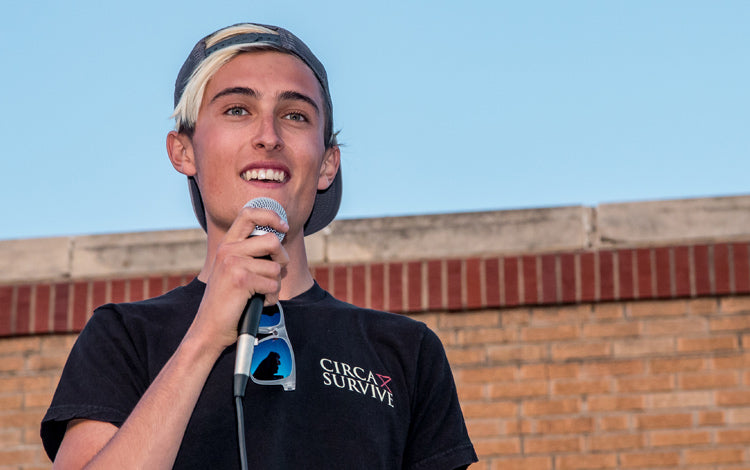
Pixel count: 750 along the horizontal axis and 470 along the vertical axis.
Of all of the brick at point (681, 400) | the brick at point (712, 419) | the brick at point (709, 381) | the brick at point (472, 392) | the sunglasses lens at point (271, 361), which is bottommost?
the brick at point (712, 419)

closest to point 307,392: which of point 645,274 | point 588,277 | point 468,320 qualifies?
point 468,320

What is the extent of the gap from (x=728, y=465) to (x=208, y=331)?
4860 millimetres

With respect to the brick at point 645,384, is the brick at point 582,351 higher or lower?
higher

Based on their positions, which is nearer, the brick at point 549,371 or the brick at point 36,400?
the brick at point 549,371

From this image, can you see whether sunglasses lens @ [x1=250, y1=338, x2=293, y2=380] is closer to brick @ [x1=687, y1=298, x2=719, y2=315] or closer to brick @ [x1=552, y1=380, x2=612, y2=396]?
brick @ [x1=552, y1=380, x2=612, y2=396]

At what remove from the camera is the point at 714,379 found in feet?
21.2

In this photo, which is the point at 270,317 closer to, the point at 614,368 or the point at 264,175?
the point at 264,175

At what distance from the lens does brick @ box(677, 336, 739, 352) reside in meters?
6.50

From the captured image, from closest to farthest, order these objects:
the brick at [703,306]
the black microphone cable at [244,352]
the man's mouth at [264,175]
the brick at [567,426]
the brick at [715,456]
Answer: the black microphone cable at [244,352] → the man's mouth at [264,175] → the brick at [715,456] → the brick at [567,426] → the brick at [703,306]

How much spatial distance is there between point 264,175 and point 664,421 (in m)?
4.36

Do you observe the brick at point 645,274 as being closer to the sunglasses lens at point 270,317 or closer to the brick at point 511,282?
the brick at point 511,282

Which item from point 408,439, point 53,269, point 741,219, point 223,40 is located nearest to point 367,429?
point 408,439

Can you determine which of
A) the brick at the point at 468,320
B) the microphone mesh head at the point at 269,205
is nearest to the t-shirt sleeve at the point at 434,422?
the microphone mesh head at the point at 269,205

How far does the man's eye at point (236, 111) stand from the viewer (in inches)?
114
